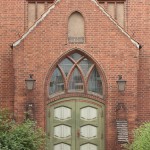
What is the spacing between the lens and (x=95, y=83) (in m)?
14.8

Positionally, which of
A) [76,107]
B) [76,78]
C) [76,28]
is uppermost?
[76,28]

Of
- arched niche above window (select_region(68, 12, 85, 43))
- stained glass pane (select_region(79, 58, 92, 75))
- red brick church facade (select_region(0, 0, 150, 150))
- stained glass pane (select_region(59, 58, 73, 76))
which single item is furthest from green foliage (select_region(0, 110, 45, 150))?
arched niche above window (select_region(68, 12, 85, 43))

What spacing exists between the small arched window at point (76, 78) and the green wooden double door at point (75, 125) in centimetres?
37

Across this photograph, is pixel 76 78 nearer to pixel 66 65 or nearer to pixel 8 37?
pixel 66 65

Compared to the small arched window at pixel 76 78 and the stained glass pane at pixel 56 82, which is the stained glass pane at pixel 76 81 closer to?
the small arched window at pixel 76 78

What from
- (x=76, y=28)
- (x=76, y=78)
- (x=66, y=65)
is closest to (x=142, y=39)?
(x=76, y=28)

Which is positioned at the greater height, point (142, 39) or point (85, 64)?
point (142, 39)

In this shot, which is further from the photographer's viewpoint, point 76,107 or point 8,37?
point 8,37

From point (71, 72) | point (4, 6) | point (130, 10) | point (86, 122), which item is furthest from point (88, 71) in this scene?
point (4, 6)

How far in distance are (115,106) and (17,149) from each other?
403 centimetres

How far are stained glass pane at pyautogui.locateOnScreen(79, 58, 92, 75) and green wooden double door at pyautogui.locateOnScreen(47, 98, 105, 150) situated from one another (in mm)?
951

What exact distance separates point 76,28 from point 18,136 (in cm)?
429

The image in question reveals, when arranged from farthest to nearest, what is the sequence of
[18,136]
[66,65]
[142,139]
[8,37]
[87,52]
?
[8,37], [66,65], [87,52], [142,139], [18,136]

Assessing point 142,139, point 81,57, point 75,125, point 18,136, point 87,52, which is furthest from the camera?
point 81,57
